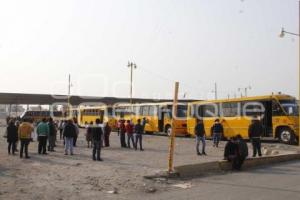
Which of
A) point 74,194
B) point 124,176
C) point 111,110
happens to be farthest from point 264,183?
point 111,110

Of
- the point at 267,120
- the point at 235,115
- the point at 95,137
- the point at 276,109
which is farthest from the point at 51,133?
the point at 276,109

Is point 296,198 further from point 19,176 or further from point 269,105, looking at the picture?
point 269,105

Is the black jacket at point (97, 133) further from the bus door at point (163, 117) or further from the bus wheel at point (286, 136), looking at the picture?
the bus door at point (163, 117)

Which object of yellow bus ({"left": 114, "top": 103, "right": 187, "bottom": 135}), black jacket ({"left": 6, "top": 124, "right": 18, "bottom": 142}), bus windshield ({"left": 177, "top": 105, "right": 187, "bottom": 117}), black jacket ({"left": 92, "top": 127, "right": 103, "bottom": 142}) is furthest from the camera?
yellow bus ({"left": 114, "top": 103, "right": 187, "bottom": 135})

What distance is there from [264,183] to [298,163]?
6.18 meters

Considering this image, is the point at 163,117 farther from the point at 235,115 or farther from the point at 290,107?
the point at 290,107

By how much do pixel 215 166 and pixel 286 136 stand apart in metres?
14.0

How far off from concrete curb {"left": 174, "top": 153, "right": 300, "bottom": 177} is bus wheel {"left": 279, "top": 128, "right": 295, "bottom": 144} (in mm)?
9019

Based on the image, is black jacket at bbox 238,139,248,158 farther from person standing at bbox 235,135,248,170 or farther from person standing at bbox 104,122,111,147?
person standing at bbox 104,122,111,147

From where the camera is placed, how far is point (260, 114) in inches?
1174

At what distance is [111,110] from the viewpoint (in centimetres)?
4809

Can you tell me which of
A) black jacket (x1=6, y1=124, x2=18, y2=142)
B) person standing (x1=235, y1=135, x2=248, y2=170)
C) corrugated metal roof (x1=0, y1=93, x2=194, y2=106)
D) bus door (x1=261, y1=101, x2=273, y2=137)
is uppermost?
corrugated metal roof (x1=0, y1=93, x2=194, y2=106)

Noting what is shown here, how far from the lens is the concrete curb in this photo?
14115mm

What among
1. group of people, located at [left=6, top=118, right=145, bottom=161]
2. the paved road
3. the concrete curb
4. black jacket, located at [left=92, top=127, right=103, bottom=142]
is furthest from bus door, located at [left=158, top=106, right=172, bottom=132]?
the paved road
